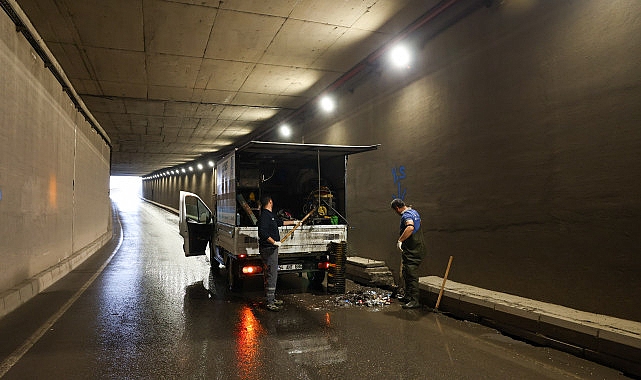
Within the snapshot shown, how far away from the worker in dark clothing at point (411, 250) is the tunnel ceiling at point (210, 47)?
3661mm

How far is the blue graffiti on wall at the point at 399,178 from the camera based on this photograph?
29.2ft

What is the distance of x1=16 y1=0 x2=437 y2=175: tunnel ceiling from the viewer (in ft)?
23.4

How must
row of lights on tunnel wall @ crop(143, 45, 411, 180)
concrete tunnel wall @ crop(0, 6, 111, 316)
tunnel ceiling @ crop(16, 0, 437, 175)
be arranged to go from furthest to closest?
row of lights on tunnel wall @ crop(143, 45, 411, 180), tunnel ceiling @ crop(16, 0, 437, 175), concrete tunnel wall @ crop(0, 6, 111, 316)

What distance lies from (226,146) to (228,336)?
64.6 feet

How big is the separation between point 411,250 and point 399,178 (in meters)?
2.37

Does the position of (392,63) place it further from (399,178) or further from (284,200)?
(284,200)

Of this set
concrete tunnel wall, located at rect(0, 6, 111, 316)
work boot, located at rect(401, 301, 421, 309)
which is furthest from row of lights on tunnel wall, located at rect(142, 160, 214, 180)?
work boot, located at rect(401, 301, 421, 309)

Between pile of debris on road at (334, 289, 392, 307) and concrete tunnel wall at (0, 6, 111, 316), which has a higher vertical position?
concrete tunnel wall at (0, 6, 111, 316)

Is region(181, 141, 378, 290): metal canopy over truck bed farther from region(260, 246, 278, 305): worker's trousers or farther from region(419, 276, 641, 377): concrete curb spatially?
region(419, 276, 641, 377): concrete curb

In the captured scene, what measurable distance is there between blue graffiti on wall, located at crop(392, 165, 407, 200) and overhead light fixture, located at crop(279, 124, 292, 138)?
752 cm

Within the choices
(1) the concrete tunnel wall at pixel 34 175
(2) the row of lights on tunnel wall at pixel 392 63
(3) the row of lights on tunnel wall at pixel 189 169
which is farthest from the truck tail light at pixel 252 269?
(3) the row of lights on tunnel wall at pixel 189 169

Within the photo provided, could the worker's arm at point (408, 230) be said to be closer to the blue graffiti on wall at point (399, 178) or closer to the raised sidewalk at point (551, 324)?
the raised sidewalk at point (551, 324)

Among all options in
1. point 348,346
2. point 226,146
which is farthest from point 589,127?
point 226,146

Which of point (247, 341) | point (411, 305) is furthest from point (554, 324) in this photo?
point (247, 341)
